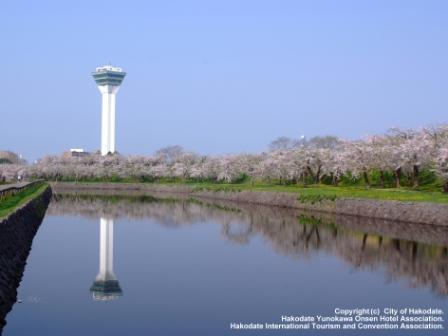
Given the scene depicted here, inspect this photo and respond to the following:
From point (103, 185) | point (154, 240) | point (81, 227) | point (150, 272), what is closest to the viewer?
point (150, 272)

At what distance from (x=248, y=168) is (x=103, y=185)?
2478cm

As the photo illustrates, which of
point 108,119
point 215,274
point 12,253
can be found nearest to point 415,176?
point 215,274

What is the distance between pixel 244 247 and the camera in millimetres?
29219

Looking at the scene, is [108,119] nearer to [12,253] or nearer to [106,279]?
[12,253]

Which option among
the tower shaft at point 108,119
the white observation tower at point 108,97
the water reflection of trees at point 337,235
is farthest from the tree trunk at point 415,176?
the white observation tower at point 108,97

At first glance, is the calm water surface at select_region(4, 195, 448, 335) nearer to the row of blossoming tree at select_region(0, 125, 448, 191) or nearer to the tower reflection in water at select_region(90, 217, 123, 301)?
the tower reflection in water at select_region(90, 217, 123, 301)

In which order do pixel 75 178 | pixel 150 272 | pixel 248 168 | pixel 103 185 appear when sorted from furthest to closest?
pixel 75 178 < pixel 103 185 < pixel 248 168 < pixel 150 272

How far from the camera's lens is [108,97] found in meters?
159

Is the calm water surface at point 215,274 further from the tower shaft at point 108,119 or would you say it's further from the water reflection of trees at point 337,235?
the tower shaft at point 108,119

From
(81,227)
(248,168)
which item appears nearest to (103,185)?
(248,168)

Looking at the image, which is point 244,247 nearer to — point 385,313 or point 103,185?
point 385,313

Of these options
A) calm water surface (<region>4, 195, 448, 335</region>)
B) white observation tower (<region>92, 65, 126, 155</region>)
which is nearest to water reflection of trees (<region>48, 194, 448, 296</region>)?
calm water surface (<region>4, 195, 448, 335</region>)

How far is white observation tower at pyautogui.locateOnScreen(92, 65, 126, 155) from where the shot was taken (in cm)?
15600

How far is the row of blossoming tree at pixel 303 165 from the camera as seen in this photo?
50281 mm
